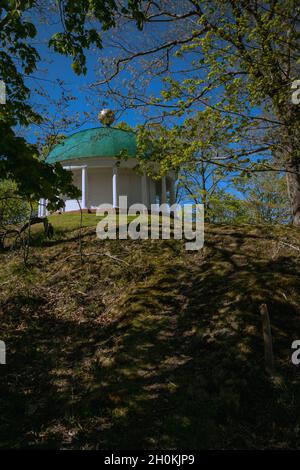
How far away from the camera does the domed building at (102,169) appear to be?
66.0 ft

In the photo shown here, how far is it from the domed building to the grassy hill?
12.1 meters

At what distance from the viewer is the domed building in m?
20.1

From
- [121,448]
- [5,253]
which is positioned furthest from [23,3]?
[5,253]

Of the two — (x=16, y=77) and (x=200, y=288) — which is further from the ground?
(x=16, y=77)

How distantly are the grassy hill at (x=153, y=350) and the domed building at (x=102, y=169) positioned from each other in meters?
12.1

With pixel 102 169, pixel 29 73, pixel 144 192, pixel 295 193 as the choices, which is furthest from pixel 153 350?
pixel 102 169

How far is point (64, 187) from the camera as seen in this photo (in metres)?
4.88

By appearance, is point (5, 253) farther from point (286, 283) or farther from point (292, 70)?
point (292, 70)

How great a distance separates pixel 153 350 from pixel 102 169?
58.5 feet

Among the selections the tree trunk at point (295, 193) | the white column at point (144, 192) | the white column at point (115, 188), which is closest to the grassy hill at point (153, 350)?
the tree trunk at point (295, 193)

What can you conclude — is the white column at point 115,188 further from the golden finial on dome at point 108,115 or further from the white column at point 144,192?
the golden finial on dome at point 108,115

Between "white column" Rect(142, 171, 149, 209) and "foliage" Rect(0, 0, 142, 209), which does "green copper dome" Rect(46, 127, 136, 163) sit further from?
"foliage" Rect(0, 0, 142, 209)
